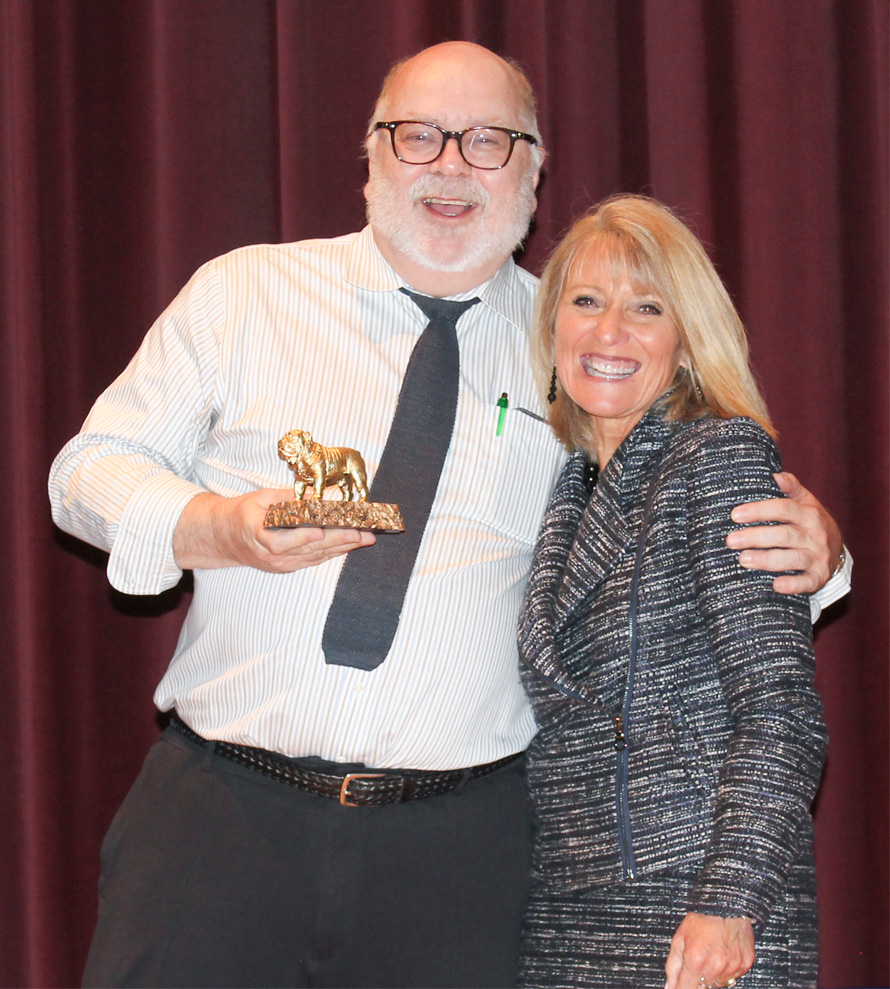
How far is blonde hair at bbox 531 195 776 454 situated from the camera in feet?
5.57

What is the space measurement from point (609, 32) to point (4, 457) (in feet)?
5.15

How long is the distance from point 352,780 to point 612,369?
0.75 m

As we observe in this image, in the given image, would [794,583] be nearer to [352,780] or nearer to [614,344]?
[614,344]

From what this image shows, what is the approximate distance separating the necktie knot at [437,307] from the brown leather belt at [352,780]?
0.74 m

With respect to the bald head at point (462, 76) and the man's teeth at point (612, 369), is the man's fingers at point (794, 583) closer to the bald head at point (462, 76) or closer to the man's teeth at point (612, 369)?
the man's teeth at point (612, 369)

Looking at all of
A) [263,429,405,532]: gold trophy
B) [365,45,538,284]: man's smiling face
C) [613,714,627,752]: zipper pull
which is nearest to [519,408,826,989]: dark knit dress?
[613,714,627,752]: zipper pull

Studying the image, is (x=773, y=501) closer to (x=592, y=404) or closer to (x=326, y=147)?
(x=592, y=404)

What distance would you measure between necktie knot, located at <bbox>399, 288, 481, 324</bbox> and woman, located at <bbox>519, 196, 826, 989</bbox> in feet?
0.60

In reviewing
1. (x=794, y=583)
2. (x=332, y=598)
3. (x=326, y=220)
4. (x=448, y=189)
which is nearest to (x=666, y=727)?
(x=794, y=583)

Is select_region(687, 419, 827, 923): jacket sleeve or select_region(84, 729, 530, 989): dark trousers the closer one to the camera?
select_region(687, 419, 827, 923): jacket sleeve

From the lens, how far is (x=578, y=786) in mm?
1594

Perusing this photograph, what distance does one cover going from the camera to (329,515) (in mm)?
1375

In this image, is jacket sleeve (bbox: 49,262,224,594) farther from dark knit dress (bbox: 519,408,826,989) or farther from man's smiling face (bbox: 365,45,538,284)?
dark knit dress (bbox: 519,408,826,989)

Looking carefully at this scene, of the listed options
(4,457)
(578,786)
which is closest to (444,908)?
(578,786)
